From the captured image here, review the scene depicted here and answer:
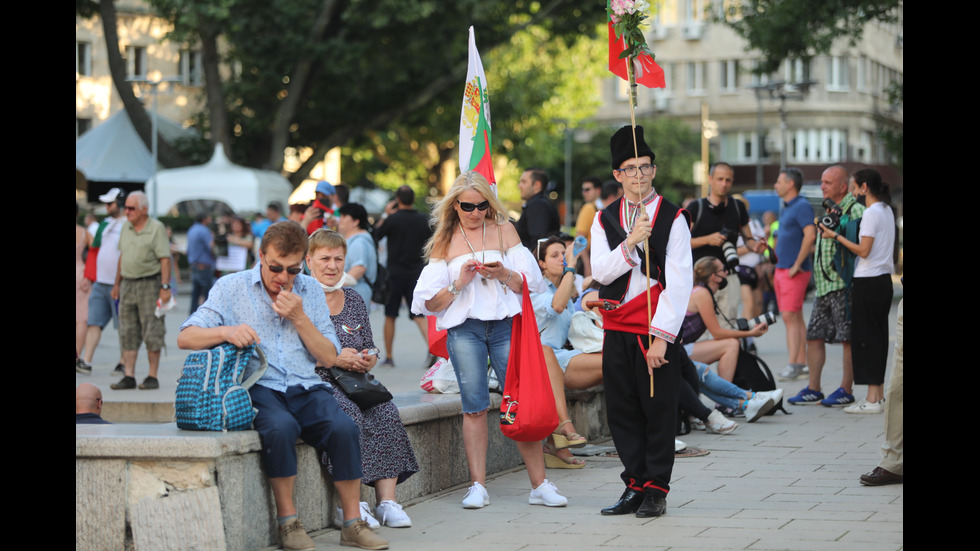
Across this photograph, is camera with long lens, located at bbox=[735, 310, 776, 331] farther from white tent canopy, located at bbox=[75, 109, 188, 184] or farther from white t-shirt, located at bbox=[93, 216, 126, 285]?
white tent canopy, located at bbox=[75, 109, 188, 184]

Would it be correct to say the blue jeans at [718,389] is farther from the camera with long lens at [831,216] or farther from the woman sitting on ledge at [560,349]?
the camera with long lens at [831,216]

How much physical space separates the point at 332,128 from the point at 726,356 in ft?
81.2

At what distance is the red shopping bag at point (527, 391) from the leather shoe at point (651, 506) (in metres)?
0.66

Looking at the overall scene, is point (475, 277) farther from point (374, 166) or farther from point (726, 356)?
point (374, 166)

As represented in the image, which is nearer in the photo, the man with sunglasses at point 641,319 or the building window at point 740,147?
the man with sunglasses at point 641,319

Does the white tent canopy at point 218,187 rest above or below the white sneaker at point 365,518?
above

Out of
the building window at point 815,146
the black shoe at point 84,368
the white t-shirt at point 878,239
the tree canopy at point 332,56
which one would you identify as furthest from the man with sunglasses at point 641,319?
the building window at point 815,146

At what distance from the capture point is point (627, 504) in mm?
6555

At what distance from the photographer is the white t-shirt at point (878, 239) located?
10.1 m

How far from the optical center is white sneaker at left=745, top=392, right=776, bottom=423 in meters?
9.96

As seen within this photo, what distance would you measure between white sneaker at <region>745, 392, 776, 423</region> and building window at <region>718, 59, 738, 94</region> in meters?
66.4

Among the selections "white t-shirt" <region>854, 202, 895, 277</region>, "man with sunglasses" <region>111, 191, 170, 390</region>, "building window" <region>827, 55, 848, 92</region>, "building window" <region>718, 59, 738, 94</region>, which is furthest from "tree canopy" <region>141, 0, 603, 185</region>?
"building window" <region>718, 59, 738, 94</region>
